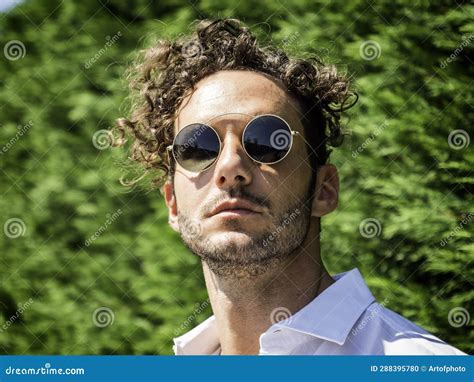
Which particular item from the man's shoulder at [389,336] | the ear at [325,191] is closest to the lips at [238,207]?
the ear at [325,191]

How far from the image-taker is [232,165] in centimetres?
263

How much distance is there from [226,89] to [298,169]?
409mm

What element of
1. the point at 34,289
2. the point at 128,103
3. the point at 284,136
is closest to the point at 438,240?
the point at 284,136

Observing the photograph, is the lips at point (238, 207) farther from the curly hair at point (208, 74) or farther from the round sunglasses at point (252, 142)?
the curly hair at point (208, 74)

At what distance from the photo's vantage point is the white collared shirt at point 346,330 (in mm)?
2562

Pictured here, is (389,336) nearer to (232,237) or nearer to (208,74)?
(232,237)

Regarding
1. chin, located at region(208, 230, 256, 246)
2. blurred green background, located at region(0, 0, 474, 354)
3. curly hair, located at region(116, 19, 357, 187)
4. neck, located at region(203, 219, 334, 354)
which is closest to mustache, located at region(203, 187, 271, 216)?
chin, located at region(208, 230, 256, 246)

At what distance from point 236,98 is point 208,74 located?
25 centimetres

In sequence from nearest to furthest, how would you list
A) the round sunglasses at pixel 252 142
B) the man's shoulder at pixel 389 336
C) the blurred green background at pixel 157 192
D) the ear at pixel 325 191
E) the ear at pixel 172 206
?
the man's shoulder at pixel 389 336
the round sunglasses at pixel 252 142
the ear at pixel 325 191
the ear at pixel 172 206
the blurred green background at pixel 157 192

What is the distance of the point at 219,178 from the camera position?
264 centimetres

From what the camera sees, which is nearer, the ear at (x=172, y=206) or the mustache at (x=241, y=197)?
the mustache at (x=241, y=197)

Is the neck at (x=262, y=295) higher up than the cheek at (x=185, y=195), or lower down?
lower down

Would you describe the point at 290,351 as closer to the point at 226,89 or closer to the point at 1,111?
the point at 226,89

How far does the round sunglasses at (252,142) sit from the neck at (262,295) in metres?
0.37
